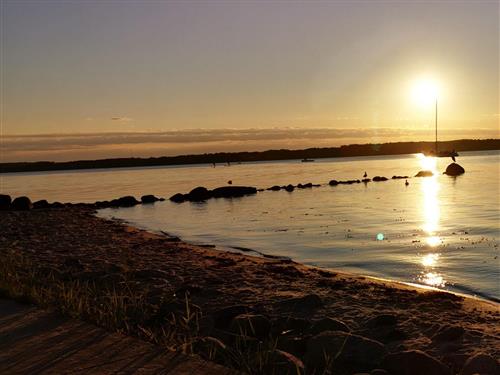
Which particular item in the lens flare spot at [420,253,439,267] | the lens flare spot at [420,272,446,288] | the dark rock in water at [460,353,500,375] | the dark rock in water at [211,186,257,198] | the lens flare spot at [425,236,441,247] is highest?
the dark rock in water at [460,353,500,375]

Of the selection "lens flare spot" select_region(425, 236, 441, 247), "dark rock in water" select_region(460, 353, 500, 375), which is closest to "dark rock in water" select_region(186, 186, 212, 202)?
"lens flare spot" select_region(425, 236, 441, 247)

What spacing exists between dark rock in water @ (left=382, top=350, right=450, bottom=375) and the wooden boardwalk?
256 cm

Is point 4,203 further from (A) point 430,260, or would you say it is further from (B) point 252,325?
(B) point 252,325

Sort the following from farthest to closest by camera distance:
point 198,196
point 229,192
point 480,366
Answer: point 229,192
point 198,196
point 480,366

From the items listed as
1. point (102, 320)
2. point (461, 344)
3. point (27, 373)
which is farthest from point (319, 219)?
point (27, 373)

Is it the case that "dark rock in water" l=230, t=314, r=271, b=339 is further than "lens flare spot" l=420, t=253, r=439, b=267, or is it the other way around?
"lens flare spot" l=420, t=253, r=439, b=267

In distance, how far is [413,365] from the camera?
22.3 feet

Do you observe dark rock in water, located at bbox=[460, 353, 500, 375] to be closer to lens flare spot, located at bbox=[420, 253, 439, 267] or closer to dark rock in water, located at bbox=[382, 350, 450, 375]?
dark rock in water, located at bbox=[382, 350, 450, 375]

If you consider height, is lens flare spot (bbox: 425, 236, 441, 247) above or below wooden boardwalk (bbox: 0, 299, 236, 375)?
below

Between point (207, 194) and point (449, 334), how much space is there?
1681 inches

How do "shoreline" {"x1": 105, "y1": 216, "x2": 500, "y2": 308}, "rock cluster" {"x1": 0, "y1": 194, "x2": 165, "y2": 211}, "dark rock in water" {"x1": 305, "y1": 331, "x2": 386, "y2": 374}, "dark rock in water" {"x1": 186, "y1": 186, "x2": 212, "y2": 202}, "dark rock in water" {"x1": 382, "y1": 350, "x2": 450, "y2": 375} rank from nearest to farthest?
"dark rock in water" {"x1": 382, "y1": 350, "x2": 450, "y2": 375}, "dark rock in water" {"x1": 305, "y1": 331, "x2": 386, "y2": 374}, "shoreline" {"x1": 105, "y1": 216, "x2": 500, "y2": 308}, "rock cluster" {"x1": 0, "y1": 194, "x2": 165, "y2": 211}, "dark rock in water" {"x1": 186, "y1": 186, "x2": 212, "y2": 202}

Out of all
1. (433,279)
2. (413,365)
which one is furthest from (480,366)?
(433,279)

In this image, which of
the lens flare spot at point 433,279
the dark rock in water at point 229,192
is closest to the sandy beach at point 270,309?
the lens flare spot at point 433,279

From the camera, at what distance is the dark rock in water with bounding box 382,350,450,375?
676cm
